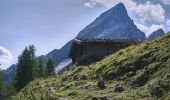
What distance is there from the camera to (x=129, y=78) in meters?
30.1

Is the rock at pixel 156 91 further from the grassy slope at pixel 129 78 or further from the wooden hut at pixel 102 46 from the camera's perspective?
the wooden hut at pixel 102 46

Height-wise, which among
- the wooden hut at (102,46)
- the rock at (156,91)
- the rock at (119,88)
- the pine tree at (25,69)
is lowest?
the rock at (156,91)

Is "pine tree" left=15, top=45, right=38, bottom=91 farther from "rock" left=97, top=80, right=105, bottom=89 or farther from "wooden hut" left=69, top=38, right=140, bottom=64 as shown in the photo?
"rock" left=97, top=80, right=105, bottom=89

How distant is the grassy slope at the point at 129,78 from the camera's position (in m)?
26.4

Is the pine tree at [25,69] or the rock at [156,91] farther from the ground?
the pine tree at [25,69]

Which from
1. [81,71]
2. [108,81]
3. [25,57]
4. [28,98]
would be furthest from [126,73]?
[25,57]

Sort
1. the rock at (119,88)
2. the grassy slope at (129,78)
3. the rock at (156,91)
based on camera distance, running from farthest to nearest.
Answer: the rock at (119,88) → the grassy slope at (129,78) → the rock at (156,91)

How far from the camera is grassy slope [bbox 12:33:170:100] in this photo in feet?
86.7

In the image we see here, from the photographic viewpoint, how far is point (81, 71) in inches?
1652

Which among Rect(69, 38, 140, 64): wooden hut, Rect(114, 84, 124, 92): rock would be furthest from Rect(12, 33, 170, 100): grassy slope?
Rect(69, 38, 140, 64): wooden hut

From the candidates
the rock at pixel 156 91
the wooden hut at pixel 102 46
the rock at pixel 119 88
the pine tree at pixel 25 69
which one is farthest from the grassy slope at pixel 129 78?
the pine tree at pixel 25 69

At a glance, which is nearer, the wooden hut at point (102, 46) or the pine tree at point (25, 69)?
the wooden hut at point (102, 46)

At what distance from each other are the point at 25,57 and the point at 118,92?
218 ft

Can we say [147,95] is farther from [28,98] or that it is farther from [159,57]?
[28,98]
